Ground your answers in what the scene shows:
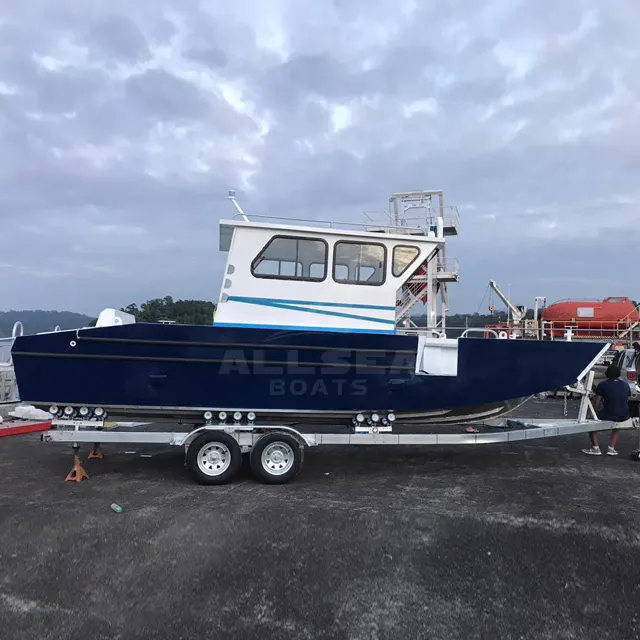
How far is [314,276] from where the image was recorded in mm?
6047

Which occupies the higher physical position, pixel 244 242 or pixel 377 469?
pixel 244 242

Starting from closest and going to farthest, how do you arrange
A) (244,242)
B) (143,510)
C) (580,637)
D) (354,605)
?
1. (580,637)
2. (354,605)
3. (143,510)
4. (244,242)

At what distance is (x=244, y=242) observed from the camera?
5.98m

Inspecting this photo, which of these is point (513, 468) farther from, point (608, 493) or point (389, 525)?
point (389, 525)

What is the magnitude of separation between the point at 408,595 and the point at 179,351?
3502mm

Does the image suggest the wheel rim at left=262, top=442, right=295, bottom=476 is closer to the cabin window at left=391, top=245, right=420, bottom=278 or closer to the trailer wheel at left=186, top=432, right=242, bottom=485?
the trailer wheel at left=186, top=432, right=242, bottom=485

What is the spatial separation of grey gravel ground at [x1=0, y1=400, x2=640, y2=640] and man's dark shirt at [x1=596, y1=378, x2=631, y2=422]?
892 millimetres

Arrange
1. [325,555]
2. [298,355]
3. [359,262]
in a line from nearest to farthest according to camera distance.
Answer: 1. [325,555]
2. [298,355]
3. [359,262]

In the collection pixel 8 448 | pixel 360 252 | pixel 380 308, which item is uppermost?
pixel 360 252

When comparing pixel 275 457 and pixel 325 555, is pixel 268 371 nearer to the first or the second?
pixel 275 457

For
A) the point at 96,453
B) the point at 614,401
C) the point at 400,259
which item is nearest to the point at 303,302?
the point at 400,259

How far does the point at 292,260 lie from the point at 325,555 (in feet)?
11.1

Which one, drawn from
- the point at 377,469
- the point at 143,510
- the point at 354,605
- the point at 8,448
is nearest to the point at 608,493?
the point at 377,469

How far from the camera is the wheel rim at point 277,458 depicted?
564 cm
